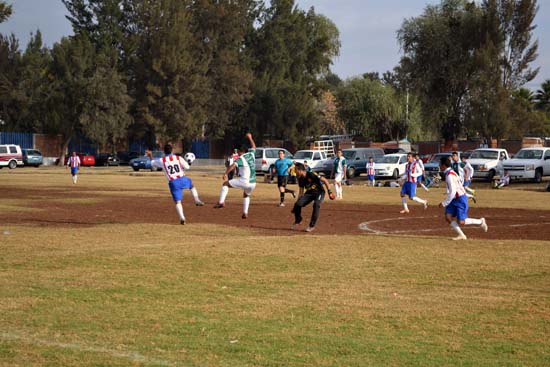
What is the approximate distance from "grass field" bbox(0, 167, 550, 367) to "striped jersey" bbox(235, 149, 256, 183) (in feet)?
17.7

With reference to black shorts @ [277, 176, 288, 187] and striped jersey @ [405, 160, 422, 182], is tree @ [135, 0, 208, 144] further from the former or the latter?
striped jersey @ [405, 160, 422, 182]

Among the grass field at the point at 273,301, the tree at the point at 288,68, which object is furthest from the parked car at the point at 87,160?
the grass field at the point at 273,301

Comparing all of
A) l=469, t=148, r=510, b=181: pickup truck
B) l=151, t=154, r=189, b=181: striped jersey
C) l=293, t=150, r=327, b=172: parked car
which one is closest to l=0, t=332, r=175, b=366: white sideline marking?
l=151, t=154, r=189, b=181: striped jersey

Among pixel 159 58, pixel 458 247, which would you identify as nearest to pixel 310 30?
pixel 159 58

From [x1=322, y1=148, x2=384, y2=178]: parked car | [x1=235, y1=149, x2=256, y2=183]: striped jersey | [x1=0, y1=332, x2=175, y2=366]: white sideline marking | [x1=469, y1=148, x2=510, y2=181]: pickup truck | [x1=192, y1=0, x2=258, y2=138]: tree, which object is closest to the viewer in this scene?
[x1=0, y1=332, x2=175, y2=366]: white sideline marking

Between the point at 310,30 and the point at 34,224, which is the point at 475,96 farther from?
the point at 34,224

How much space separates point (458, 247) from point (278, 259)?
12.7 feet

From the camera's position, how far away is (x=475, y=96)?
60.8 metres

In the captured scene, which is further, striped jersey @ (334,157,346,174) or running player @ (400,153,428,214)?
striped jersey @ (334,157,346,174)

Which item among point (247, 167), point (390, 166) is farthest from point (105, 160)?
point (247, 167)

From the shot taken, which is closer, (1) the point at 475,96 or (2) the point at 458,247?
(2) the point at 458,247

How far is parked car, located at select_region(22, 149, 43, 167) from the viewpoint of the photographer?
71.8 metres

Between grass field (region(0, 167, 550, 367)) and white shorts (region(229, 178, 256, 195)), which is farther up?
white shorts (region(229, 178, 256, 195))

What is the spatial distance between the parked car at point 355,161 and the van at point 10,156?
28838mm
